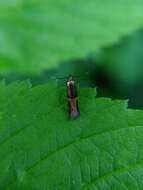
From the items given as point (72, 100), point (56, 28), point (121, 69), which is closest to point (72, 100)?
point (72, 100)

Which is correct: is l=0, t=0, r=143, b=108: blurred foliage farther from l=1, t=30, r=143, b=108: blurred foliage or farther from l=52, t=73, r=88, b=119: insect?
l=1, t=30, r=143, b=108: blurred foliage

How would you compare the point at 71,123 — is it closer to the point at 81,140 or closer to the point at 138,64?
the point at 81,140

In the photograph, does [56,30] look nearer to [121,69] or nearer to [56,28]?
[56,28]

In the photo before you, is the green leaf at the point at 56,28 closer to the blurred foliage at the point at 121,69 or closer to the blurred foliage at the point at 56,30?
the blurred foliage at the point at 56,30

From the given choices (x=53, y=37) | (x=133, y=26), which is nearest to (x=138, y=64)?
(x=133, y=26)

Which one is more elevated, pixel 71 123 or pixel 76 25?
pixel 76 25

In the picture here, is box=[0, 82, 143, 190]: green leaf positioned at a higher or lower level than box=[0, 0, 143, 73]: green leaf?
lower

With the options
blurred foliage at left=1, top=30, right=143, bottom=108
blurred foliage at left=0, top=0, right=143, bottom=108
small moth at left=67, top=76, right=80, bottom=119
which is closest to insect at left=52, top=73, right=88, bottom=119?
small moth at left=67, top=76, right=80, bottom=119
